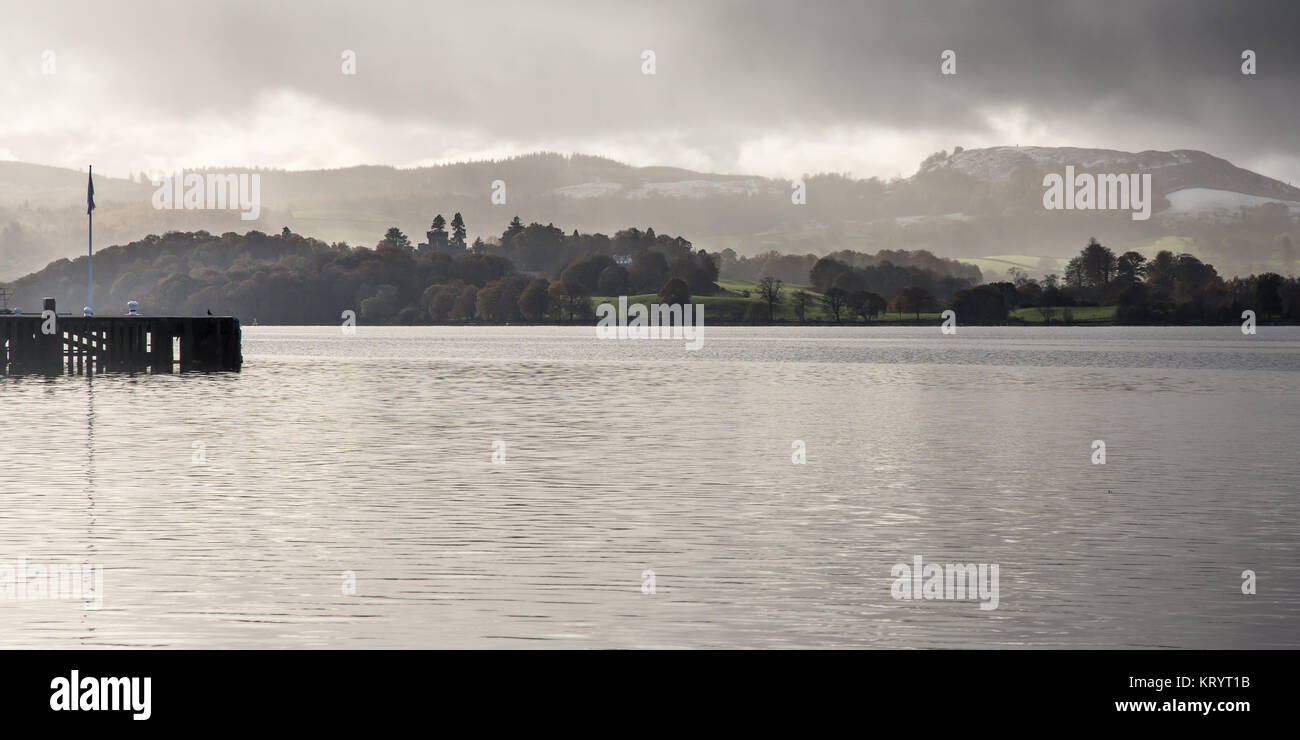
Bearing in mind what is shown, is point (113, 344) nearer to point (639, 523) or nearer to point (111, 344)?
point (111, 344)

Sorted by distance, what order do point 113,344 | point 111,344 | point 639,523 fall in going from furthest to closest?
point 113,344 < point 111,344 < point 639,523

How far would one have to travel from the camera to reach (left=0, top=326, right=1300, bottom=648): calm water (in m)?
18.7

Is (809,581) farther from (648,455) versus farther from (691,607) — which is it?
(648,455)

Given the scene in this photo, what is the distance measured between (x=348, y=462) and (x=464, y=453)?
12.7 ft

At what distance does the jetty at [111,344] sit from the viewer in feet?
302

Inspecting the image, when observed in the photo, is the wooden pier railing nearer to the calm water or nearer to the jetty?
the jetty

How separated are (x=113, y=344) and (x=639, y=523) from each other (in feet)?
262

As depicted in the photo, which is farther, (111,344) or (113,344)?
(113,344)

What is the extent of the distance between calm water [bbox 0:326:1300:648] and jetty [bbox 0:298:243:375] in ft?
95.0

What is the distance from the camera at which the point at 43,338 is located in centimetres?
9300

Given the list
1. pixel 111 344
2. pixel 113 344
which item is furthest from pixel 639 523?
pixel 113 344

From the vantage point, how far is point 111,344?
9869 centimetres

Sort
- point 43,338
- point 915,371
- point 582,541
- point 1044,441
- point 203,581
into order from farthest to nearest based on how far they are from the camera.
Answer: point 915,371
point 43,338
point 1044,441
point 582,541
point 203,581
